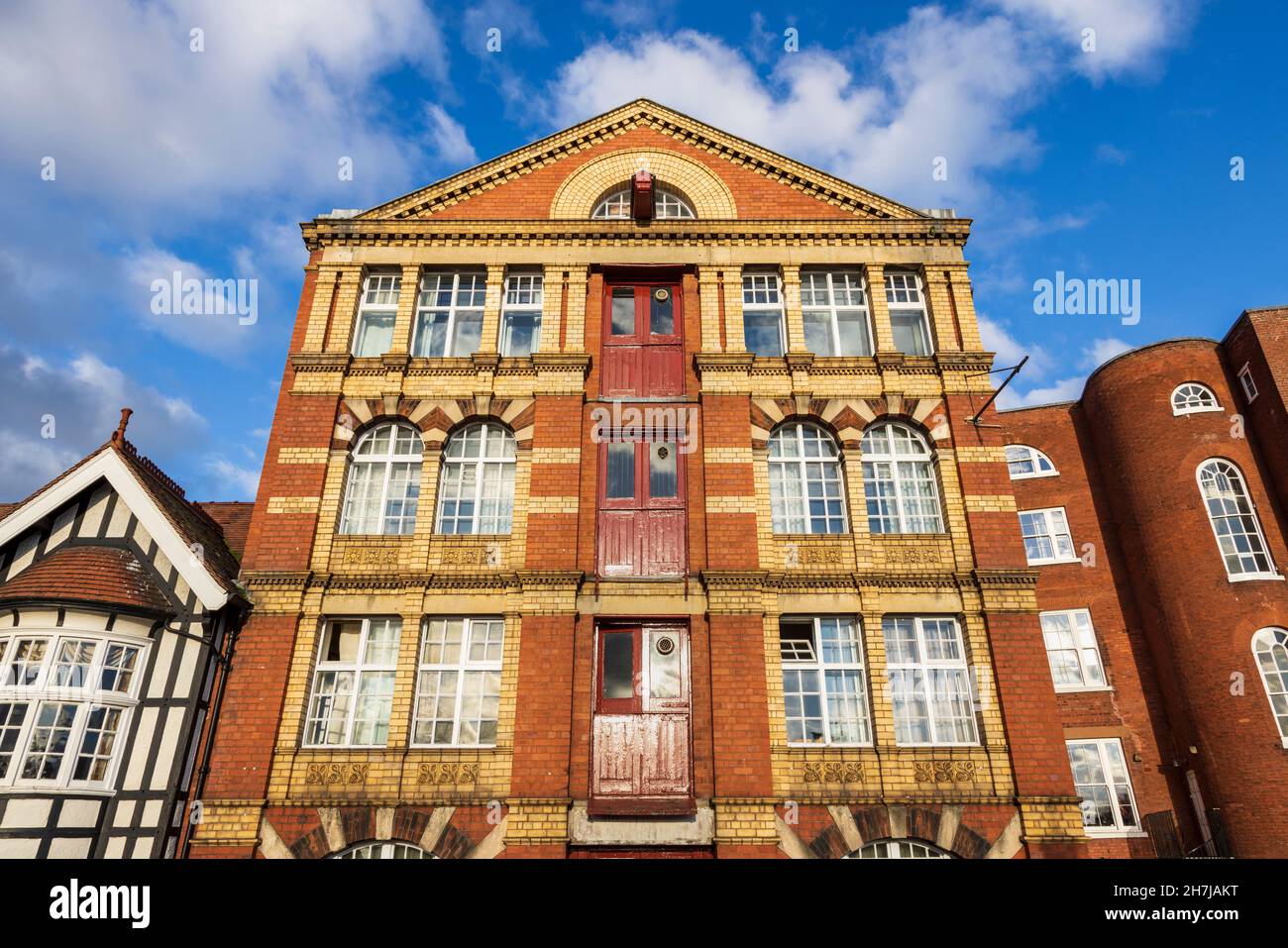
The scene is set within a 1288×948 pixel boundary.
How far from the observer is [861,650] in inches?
547

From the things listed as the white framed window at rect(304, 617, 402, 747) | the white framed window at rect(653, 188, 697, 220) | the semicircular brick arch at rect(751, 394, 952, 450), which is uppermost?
the white framed window at rect(653, 188, 697, 220)

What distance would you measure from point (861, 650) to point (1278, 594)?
11.6 metres

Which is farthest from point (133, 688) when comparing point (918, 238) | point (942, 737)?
point (918, 238)

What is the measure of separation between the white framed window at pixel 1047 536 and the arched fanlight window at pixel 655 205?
500 inches

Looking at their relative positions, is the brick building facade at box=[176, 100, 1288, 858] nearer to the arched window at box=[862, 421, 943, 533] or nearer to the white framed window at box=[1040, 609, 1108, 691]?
the arched window at box=[862, 421, 943, 533]

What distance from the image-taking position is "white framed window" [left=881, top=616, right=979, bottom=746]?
43.8 ft

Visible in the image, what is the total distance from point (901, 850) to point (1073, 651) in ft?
34.0

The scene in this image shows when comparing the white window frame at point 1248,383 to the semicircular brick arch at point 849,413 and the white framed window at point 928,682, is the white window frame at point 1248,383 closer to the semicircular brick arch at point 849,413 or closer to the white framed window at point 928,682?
the semicircular brick arch at point 849,413

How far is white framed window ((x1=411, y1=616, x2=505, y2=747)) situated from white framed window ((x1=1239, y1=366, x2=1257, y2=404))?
19.9 metres

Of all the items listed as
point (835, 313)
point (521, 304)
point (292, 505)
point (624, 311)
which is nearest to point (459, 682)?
point (292, 505)

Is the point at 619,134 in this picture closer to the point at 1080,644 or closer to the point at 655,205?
the point at 655,205

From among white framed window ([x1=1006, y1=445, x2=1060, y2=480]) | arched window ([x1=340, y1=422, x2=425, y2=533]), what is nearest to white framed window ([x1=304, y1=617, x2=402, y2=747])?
arched window ([x1=340, y1=422, x2=425, y2=533])

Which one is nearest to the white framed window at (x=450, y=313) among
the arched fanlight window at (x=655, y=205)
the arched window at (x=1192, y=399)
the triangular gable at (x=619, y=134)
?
the triangular gable at (x=619, y=134)

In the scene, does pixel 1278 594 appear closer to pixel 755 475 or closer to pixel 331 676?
pixel 755 475
